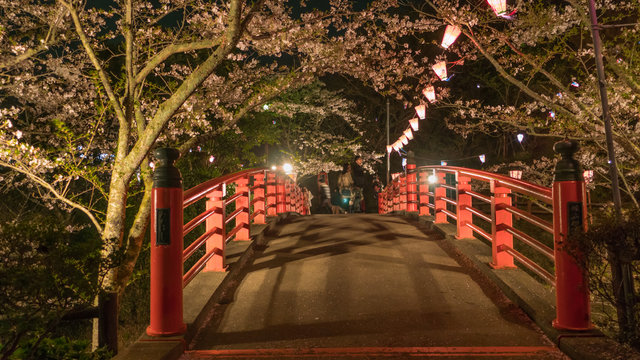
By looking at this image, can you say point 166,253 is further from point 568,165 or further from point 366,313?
point 568,165

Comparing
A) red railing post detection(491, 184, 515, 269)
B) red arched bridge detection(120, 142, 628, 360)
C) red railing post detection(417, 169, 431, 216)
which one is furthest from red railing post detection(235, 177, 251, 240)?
red railing post detection(417, 169, 431, 216)

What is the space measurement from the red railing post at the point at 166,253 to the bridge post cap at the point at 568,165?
3215 millimetres

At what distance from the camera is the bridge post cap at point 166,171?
3885mm

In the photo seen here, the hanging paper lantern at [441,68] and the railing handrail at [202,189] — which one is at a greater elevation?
the hanging paper lantern at [441,68]

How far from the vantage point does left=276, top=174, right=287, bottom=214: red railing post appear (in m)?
11.2

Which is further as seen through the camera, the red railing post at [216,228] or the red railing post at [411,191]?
the red railing post at [411,191]

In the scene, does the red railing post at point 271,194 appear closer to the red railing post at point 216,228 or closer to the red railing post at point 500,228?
the red railing post at point 216,228

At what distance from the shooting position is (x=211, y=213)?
211 inches

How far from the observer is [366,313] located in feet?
14.6

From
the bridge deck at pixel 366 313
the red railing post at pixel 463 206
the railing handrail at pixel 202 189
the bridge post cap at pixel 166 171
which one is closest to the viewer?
the bridge deck at pixel 366 313

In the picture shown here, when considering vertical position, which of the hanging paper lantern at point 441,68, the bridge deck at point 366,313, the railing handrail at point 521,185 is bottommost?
the bridge deck at point 366,313

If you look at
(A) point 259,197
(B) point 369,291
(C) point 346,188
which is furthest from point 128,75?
(C) point 346,188

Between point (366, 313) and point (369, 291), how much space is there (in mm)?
628

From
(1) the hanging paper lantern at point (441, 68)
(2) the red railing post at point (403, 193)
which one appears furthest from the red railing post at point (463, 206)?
(1) the hanging paper lantern at point (441, 68)
